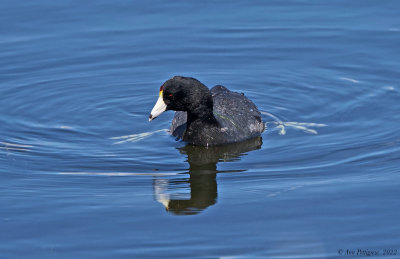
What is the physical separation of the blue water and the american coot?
8.7 inches

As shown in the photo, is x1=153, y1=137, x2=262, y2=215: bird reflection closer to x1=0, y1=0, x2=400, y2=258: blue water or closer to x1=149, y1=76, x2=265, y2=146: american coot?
x1=0, y1=0, x2=400, y2=258: blue water

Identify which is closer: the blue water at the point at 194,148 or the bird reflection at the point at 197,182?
the blue water at the point at 194,148

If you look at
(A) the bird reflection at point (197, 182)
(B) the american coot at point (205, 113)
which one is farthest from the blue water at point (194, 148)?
(B) the american coot at point (205, 113)

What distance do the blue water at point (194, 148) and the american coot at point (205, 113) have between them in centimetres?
22

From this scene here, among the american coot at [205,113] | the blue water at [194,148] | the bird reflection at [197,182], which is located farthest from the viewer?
the american coot at [205,113]

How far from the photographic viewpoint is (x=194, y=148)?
10.4 metres

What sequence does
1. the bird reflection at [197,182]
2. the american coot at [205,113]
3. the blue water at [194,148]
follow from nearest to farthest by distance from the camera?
the blue water at [194,148]
the bird reflection at [197,182]
the american coot at [205,113]

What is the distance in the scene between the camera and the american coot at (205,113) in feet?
32.8

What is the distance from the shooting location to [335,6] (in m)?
15.4

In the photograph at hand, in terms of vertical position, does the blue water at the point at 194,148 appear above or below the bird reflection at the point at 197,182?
above

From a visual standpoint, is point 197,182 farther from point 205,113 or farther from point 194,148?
point 205,113

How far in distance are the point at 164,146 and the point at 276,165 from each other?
1771 mm

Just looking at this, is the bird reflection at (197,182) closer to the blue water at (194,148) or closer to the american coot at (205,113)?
the blue water at (194,148)

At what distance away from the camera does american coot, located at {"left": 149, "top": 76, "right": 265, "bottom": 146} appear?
9.99 m
